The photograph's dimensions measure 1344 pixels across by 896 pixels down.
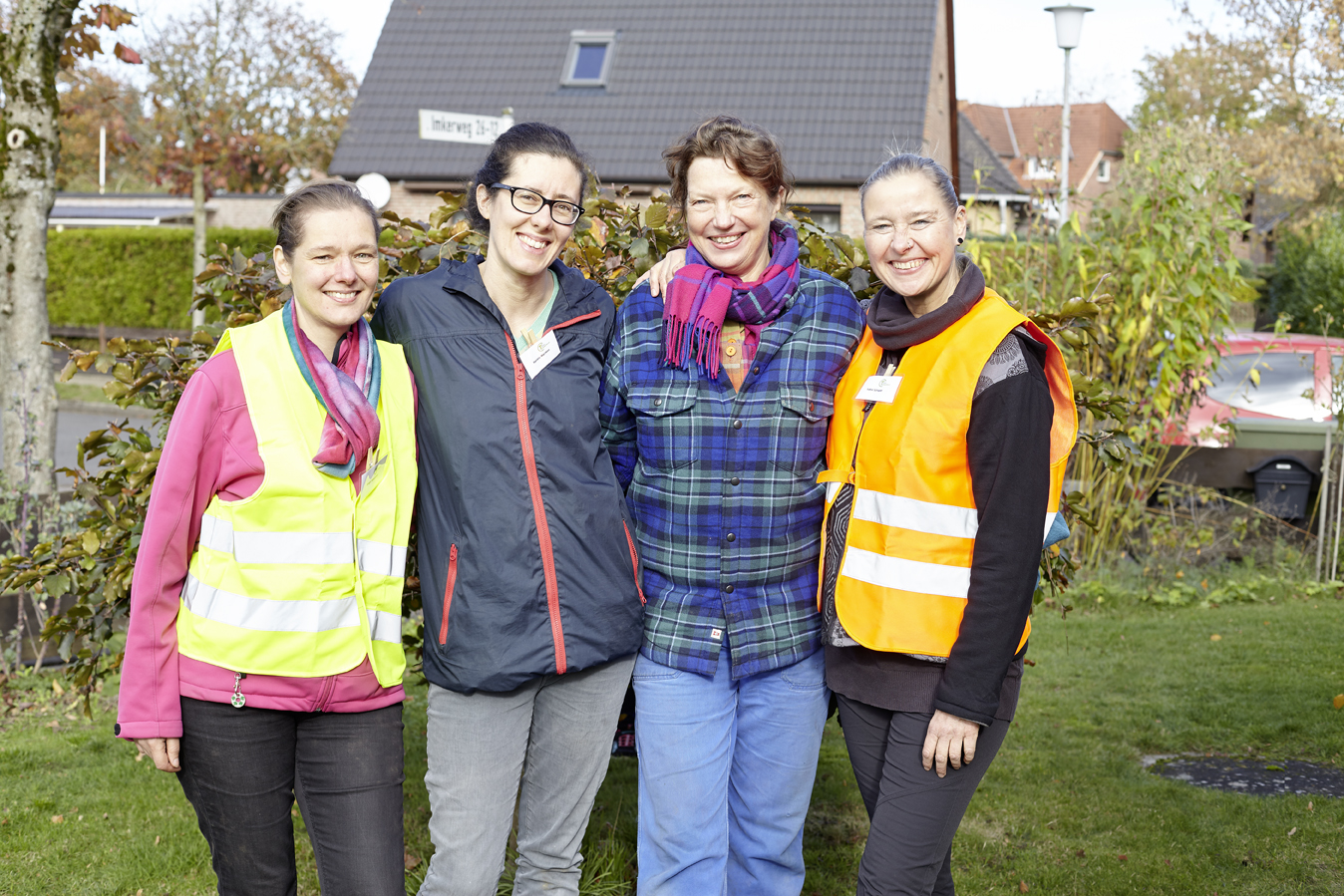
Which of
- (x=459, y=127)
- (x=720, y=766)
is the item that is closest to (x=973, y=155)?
(x=459, y=127)

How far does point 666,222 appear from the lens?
3.36m

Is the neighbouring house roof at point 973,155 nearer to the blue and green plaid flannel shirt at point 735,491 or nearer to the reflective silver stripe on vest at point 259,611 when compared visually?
the blue and green plaid flannel shirt at point 735,491

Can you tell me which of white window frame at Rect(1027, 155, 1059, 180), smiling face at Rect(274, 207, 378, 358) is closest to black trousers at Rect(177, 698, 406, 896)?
smiling face at Rect(274, 207, 378, 358)

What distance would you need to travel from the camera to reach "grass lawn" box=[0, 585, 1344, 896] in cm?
386

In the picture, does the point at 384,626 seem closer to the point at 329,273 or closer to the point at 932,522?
the point at 329,273

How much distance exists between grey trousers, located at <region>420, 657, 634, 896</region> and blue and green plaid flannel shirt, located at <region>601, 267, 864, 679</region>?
0.75 feet

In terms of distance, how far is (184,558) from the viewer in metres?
2.36

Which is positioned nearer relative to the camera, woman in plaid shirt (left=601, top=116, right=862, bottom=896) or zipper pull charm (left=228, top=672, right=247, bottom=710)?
zipper pull charm (left=228, top=672, right=247, bottom=710)

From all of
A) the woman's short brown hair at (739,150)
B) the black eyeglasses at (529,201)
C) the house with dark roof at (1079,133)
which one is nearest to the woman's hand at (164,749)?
the black eyeglasses at (529,201)

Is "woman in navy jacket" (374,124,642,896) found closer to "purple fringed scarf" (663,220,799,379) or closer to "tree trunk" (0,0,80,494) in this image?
"purple fringed scarf" (663,220,799,379)

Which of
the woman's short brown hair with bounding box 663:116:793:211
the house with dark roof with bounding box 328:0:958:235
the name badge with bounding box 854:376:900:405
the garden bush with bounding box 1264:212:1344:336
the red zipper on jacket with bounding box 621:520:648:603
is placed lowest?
the red zipper on jacket with bounding box 621:520:648:603

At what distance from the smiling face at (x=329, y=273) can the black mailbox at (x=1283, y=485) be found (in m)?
7.69

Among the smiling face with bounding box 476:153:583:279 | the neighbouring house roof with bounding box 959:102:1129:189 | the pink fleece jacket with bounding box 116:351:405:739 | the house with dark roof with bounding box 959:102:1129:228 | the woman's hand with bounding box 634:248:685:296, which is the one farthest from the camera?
the neighbouring house roof with bounding box 959:102:1129:189

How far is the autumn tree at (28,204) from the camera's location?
5941 mm
